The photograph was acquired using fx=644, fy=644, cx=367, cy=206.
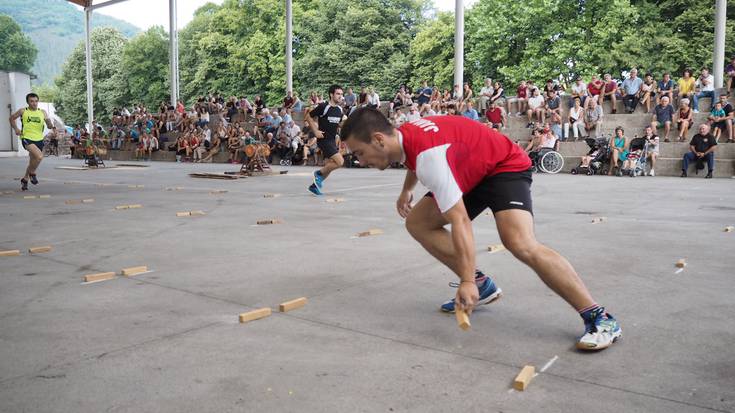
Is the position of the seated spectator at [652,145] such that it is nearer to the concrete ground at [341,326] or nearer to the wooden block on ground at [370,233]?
the concrete ground at [341,326]

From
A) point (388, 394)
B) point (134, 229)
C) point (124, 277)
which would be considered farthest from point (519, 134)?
point (388, 394)

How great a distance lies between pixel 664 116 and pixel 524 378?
18935 millimetres

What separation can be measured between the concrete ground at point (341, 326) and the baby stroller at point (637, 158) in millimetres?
11702

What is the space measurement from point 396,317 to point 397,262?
5.50ft

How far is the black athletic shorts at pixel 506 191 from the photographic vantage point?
135 inches

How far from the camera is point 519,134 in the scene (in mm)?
21734

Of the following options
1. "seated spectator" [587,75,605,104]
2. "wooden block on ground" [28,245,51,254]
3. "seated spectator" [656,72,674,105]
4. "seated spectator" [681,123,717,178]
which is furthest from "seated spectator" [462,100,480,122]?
"wooden block on ground" [28,245,51,254]

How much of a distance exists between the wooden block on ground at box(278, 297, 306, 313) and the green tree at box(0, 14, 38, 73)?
10727 cm

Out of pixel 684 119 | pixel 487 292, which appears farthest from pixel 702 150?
pixel 487 292

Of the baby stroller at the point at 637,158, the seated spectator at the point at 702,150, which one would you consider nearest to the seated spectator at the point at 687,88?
the seated spectator at the point at 702,150

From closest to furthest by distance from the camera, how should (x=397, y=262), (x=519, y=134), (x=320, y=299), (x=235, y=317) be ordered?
(x=235, y=317), (x=320, y=299), (x=397, y=262), (x=519, y=134)

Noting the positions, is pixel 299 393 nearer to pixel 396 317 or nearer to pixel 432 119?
pixel 396 317

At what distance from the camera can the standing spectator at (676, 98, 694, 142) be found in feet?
62.3

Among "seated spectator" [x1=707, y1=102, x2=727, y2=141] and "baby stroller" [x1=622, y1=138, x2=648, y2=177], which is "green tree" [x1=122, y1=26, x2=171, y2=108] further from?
"seated spectator" [x1=707, y1=102, x2=727, y2=141]
